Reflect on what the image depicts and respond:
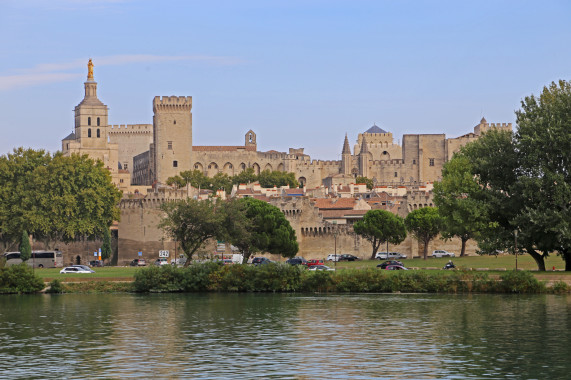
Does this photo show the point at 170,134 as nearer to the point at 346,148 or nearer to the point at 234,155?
the point at 234,155

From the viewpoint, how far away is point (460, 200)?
180 feet

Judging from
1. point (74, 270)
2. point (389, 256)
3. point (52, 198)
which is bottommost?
point (74, 270)

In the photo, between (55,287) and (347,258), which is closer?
(55,287)

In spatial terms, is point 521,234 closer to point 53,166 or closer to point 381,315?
point 381,315

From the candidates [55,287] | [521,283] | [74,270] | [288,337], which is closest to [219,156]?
[74,270]

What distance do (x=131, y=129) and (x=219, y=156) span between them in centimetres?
3414

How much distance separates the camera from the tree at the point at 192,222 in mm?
66562

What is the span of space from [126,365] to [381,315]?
14.5 meters

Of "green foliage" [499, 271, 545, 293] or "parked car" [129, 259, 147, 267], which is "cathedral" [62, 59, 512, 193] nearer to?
"parked car" [129, 259, 147, 267]

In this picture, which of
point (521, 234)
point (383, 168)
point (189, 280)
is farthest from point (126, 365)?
point (383, 168)

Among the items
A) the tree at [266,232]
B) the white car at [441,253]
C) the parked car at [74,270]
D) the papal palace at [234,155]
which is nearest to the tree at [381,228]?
the white car at [441,253]

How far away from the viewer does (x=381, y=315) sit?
42.3 meters

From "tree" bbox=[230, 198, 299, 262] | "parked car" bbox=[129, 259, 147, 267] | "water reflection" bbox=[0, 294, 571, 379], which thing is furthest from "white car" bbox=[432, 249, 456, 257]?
"water reflection" bbox=[0, 294, 571, 379]

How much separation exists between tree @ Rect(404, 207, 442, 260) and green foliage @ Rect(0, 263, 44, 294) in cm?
3606
